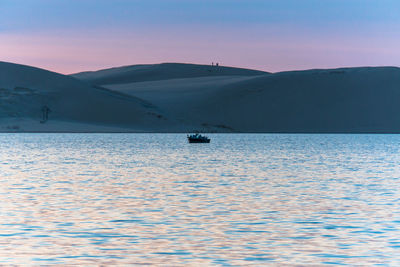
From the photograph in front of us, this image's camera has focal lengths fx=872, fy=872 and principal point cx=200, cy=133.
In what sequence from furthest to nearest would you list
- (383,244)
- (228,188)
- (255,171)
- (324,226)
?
(255,171)
(228,188)
(324,226)
(383,244)

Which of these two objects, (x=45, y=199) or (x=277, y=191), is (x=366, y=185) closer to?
(x=277, y=191)

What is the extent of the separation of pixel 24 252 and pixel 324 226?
8.86 metres

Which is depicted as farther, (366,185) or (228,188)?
(366,185)

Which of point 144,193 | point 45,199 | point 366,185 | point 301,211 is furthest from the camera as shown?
point 366,185

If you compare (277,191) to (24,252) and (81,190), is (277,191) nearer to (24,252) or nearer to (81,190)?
(81,190)

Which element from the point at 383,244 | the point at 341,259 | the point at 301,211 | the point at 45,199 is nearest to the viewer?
the point at 341,259

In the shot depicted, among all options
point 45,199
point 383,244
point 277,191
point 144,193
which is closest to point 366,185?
point 277,191

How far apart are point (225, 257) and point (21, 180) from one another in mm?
25459

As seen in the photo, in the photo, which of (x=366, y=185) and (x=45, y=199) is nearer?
(x=45, y=199)

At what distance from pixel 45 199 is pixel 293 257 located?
15082 mm

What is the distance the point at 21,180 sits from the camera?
4297 centimetres

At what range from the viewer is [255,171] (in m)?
52.9

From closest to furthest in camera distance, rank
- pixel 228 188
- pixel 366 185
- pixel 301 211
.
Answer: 1. pixel 301 211
2. pixel 228 188
3. pixel 366 185

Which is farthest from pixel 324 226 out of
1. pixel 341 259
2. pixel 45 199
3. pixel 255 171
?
pixel 255 171
